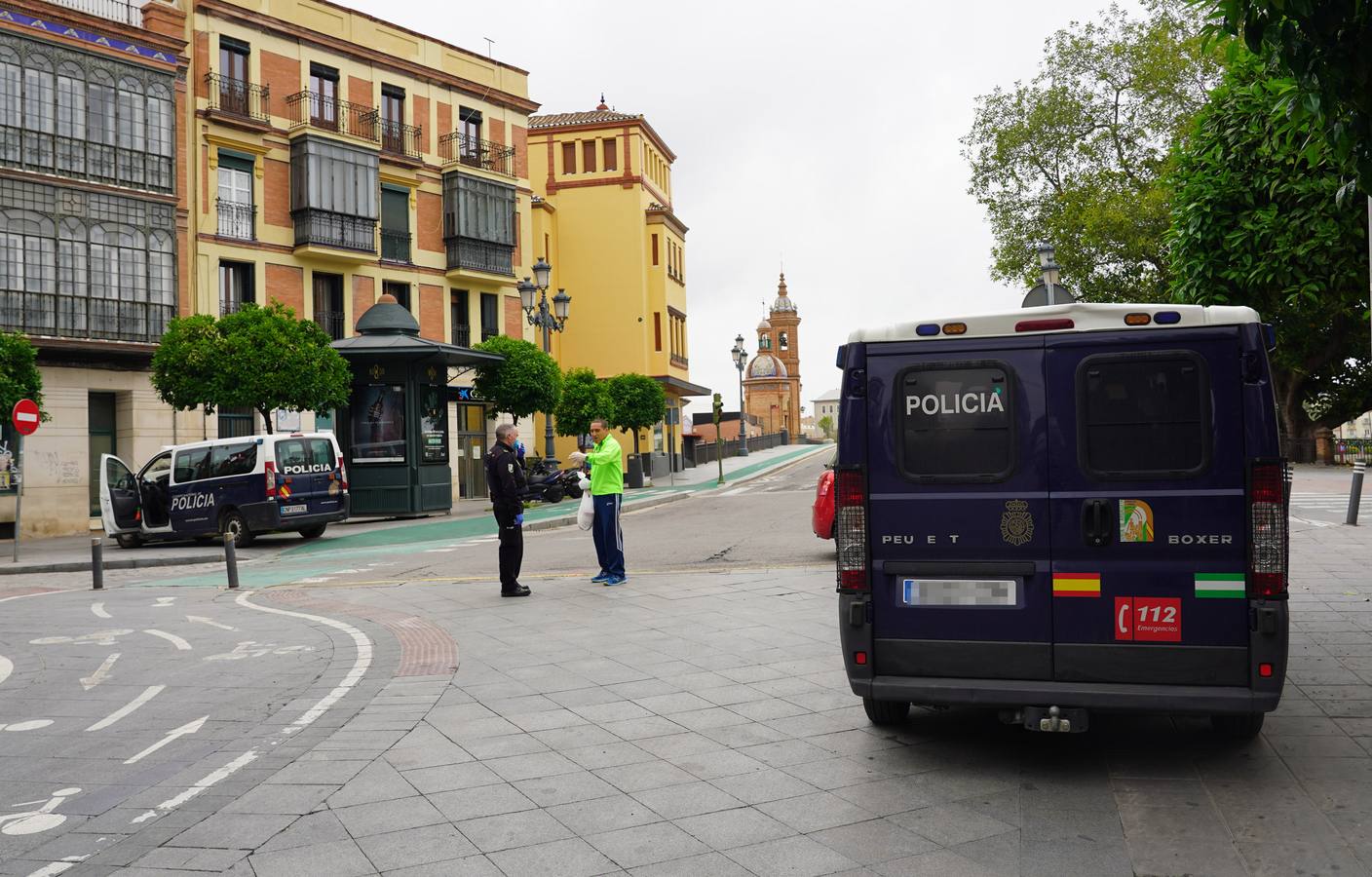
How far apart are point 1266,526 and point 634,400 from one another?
3394 cm

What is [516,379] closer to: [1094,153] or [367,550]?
[367,550]

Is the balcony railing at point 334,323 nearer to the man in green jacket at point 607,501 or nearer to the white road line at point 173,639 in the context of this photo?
the man in green jacket at point 607,501

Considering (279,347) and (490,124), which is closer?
(279,347)

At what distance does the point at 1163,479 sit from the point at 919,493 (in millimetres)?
1086

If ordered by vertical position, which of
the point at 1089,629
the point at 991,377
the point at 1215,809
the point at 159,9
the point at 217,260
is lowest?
the point at 1215,809

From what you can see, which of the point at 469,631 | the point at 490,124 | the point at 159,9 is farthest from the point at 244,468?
the point at 490,124

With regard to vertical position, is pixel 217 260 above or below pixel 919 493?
above

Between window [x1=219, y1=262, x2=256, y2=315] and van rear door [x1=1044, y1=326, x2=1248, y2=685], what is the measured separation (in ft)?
96.4

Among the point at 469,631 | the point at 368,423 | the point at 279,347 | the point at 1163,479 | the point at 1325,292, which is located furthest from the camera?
the point at 368,423

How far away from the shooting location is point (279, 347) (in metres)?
23.3

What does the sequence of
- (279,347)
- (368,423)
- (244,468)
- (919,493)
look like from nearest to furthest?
(919,493) → (244,468) → (279,347) → (368,423)

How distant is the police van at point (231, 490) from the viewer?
782 inches

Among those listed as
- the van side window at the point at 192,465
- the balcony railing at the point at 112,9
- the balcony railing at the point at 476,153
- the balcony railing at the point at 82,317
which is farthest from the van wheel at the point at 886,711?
the balcony railing at the point at 476,153

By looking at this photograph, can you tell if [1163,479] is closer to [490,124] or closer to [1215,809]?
[1215,809]
